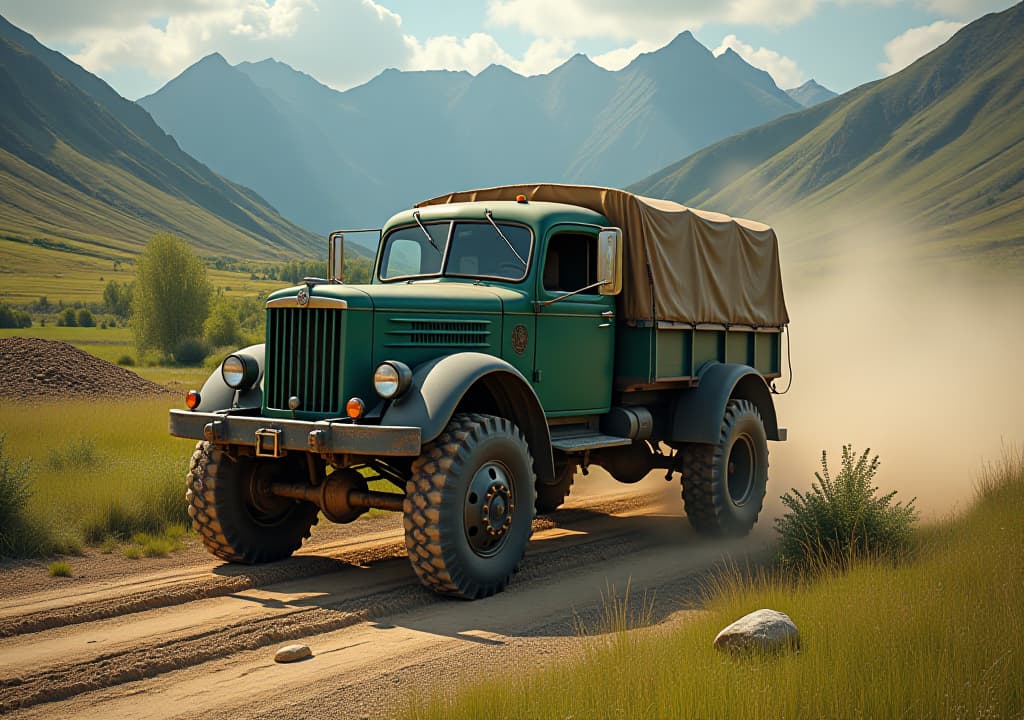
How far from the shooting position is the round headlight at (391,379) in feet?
23.0

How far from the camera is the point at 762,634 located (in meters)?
5.51

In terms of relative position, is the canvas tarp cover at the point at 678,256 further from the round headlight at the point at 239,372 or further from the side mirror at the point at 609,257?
the round headlight at the point at 239,372

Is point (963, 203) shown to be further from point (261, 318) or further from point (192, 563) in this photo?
point (192, 563)

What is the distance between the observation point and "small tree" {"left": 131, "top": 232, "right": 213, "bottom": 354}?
143ft

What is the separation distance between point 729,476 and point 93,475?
710 centimetres

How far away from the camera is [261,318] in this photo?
59.2 metres

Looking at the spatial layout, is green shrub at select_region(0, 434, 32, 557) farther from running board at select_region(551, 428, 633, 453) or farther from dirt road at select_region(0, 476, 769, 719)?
running board at select_region(551, 428, 633, 453)

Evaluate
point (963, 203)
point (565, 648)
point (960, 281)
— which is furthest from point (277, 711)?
point (963, 203)

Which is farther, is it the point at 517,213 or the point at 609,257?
the point at 517,213

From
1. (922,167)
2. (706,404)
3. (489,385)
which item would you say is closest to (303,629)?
(489,385)

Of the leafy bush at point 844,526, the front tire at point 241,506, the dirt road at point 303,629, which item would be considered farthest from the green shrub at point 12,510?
the leafy bush at point 844,526

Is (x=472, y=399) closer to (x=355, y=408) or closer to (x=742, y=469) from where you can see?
(x=355, y=408)

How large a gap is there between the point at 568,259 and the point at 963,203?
127349 millimetres

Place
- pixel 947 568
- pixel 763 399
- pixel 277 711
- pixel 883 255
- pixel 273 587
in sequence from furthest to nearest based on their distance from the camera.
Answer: pixel 883 255 < pixel 763 399 < pixel 273 587 < pixel 947 568 < pixel 277 711
